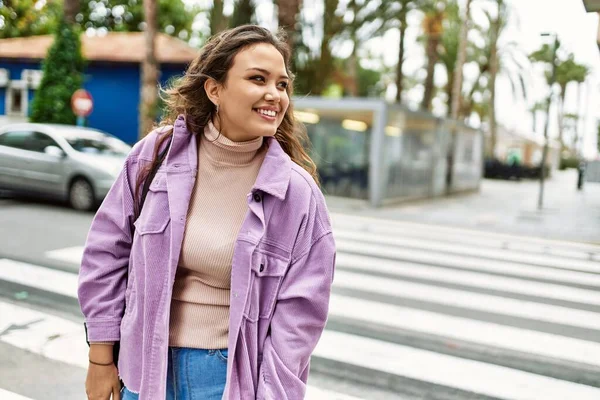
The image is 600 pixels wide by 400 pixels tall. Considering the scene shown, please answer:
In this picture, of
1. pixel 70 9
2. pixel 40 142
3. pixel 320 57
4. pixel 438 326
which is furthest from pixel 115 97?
pixel 438 326

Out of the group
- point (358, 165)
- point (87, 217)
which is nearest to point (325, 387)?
point (87, 217)

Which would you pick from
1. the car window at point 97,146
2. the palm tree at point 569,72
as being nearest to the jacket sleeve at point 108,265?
the car window at point 97,146

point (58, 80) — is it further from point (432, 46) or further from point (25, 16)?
point (432, 46)

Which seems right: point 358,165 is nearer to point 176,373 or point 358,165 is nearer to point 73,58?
point 73,58

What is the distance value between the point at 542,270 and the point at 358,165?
8337 millimetres

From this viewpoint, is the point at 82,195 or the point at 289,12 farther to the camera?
the point at 289,12

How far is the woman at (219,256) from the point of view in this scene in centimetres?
175

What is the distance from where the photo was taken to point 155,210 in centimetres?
180

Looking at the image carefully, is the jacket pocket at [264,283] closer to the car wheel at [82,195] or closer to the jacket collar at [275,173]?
the jacket collar at [275,173]

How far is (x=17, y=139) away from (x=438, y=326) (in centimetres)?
944

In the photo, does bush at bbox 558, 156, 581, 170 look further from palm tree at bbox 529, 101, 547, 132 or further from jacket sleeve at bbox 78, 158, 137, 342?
jacket sleeve at bbox 78, 158, 137, 342

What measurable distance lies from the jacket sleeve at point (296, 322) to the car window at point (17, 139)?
37.1 feet

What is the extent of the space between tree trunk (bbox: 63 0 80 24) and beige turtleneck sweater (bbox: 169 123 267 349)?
20.7m

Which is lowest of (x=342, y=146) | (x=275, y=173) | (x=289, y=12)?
(x=275, y=173)
